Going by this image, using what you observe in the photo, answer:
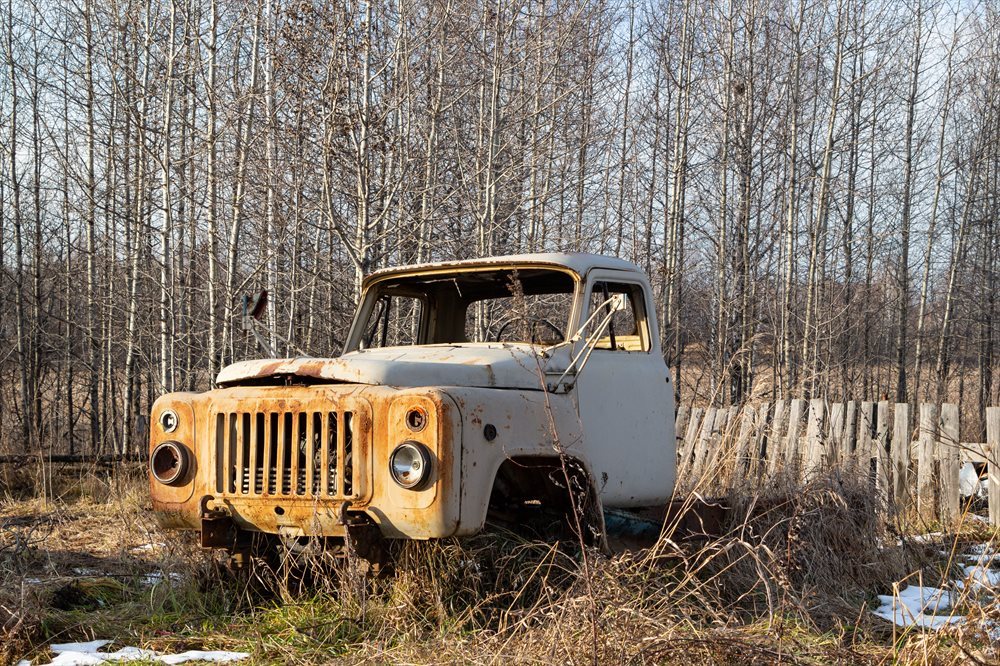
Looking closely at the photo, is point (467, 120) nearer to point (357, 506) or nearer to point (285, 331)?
point (285, 331)

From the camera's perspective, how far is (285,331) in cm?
1439

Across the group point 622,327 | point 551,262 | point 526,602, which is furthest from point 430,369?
point 622,327

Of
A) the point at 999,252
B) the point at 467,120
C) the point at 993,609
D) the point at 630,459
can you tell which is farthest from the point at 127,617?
the point at 999,252

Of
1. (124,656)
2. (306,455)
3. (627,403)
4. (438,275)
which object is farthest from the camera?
(438,275)

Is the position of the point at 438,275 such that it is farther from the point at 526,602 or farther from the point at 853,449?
the point at 853,449

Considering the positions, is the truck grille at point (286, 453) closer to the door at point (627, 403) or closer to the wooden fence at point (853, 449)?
the door at point (627, 403)

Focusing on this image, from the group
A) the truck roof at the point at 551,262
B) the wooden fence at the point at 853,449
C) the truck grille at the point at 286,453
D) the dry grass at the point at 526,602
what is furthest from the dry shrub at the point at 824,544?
the truck grille at the point at 286,453

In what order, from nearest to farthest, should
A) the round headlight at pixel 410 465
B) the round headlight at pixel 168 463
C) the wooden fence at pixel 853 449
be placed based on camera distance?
the round headlight at pixel 410 465, the round headlight at pixel 168 463, the wooden fence at pixel 853 449

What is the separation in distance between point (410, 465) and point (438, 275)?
190cm

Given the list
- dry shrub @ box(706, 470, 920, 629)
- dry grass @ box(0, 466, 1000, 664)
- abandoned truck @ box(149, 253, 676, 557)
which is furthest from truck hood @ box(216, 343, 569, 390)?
dry shrub @ box(706, 470, 920, 629)

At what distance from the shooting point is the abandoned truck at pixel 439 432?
4547mm

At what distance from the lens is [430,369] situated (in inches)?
203

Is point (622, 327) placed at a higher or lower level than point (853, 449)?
higher

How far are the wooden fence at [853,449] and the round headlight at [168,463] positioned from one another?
3591 millimetres
